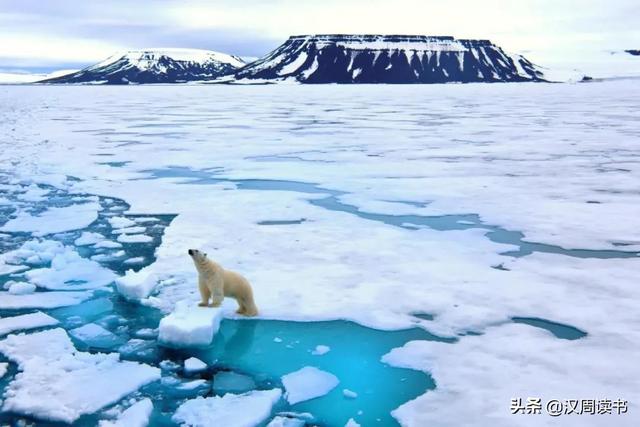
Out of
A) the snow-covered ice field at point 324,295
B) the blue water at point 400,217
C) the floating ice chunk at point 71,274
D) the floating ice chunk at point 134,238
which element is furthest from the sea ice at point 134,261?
the blue water at point 400,217

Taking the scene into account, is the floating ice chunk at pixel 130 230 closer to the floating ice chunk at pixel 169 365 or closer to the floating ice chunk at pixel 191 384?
the floating ice chunk at pixel 169 365

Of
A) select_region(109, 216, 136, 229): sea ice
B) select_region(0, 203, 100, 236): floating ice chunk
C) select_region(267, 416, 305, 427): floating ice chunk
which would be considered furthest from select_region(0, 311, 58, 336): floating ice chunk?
select_region(109, 216, 136, 229): sea ice

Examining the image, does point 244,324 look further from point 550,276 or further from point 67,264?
point 550,276

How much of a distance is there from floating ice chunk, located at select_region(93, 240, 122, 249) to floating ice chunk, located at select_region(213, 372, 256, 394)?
11.3ft

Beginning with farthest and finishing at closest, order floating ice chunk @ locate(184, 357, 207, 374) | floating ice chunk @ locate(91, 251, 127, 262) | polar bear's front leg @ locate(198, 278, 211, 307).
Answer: floating ice chunk @ locate(91, 251, 127, 262) → polar bear's front leg @ locate(198, 278, 211, 307) → floating ice chunk @ locate(184, 357, 207, 374)

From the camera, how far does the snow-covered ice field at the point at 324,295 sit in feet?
13.3

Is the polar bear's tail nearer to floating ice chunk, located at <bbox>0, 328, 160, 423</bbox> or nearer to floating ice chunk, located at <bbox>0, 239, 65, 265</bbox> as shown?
floating ice chunk, located at <bbox>0, 328, 160, 423</bbox>

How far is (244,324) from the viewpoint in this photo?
5.22m

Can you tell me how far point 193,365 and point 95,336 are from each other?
40.4 inches

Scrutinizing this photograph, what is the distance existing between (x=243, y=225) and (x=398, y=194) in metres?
3.31

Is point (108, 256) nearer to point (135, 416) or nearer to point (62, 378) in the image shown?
point (62, 378)

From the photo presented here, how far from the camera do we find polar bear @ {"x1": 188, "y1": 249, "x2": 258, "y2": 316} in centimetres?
517

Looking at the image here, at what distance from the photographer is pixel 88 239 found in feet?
Result: 24.7

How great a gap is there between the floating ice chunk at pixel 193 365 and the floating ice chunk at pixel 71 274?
2.00 meters
